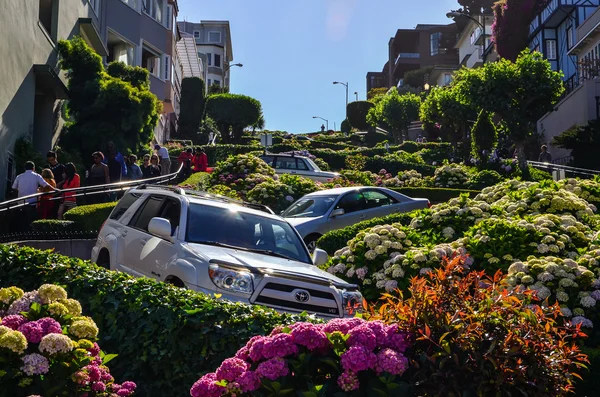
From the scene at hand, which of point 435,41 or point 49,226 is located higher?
point 435,41

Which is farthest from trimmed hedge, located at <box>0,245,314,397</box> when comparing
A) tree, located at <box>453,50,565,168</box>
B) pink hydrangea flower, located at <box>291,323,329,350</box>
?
tree, located at <box>453,50,565,168</box>

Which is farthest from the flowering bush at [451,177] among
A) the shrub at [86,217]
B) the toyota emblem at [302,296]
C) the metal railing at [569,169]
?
the toyota emblem at [302,296]

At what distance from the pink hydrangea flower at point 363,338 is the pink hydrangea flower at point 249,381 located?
1.69 ft

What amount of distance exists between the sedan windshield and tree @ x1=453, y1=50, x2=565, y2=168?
17973 millimetres

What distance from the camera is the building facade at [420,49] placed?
10694cm

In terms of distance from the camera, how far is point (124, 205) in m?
11.5

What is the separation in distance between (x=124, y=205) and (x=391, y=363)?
25.7ft

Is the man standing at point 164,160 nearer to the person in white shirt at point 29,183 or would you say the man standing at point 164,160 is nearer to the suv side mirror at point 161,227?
the person in white shirt at point 29,183

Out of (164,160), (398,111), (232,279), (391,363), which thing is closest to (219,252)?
(232,279)

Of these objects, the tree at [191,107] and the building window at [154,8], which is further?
the tree at [191,107]

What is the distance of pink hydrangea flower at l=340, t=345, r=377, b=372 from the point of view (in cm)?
427

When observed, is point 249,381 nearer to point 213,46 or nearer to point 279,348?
point 279,348

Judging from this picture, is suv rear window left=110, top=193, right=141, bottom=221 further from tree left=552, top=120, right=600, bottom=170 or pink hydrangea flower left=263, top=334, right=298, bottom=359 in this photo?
tree left=552, top=120, right=600, bottom=170

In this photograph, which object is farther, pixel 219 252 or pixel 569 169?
pixel 569 169
